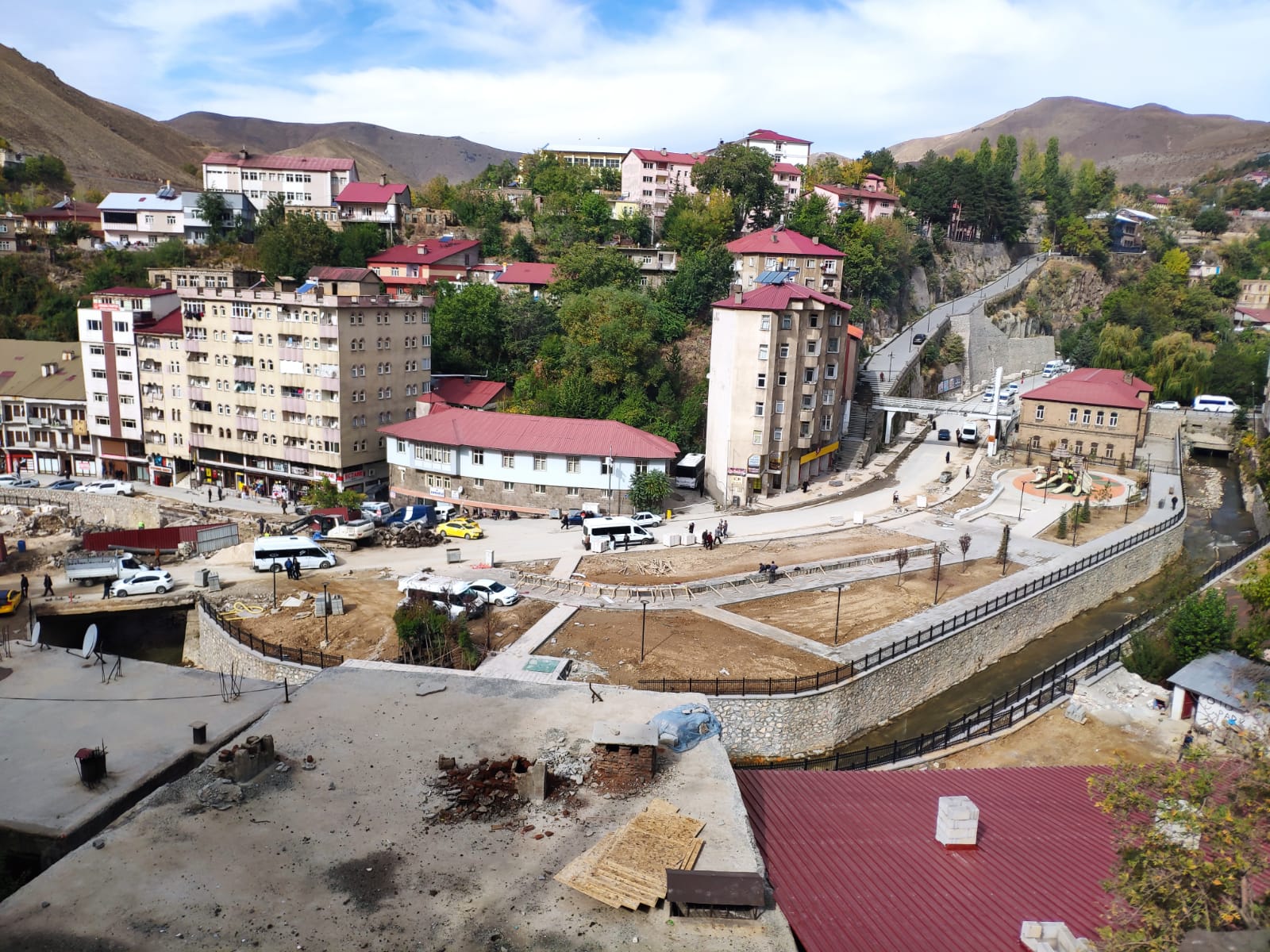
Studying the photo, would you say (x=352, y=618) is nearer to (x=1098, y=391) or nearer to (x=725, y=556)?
(x=725, y=556)

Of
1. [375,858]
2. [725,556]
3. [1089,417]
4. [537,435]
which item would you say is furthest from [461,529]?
[1089,417]

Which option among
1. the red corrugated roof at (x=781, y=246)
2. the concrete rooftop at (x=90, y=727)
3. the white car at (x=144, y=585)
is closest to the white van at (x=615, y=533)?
the white car at (x=144, y=585)

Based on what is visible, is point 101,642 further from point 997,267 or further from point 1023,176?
point 1023,176

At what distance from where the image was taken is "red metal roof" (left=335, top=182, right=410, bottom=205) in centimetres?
9100

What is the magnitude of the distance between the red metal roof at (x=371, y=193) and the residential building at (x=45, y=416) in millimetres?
35179

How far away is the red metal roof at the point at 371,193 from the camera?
9100 centimetres

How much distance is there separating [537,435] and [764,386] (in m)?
13.3

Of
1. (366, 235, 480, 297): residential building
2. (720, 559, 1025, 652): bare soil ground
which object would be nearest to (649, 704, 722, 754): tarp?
(720, 559, 1025, 652): bare soil ground

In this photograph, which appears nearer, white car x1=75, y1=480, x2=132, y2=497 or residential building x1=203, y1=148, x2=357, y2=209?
white car x1=75, y1=480, x2=132, y2=497

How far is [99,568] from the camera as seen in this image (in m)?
39.7

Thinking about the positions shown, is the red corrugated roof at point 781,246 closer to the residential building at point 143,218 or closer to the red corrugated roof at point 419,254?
the red corrugated roof at point 419,254

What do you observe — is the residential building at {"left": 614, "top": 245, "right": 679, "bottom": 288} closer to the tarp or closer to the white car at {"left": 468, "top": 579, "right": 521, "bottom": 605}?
the white car at {"left": 468, "top": 579, "right": 521, "bottom": 605}

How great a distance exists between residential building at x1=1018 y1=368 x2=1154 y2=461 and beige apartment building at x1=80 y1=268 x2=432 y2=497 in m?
42.5

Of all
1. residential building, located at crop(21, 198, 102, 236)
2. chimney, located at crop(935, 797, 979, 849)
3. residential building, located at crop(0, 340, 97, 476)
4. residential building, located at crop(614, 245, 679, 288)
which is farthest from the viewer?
residential building, located at crop(21, 198, 102, 236)
